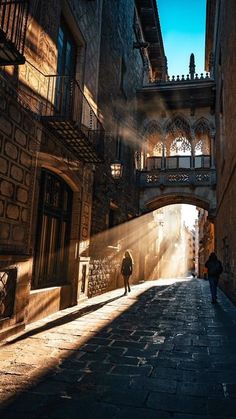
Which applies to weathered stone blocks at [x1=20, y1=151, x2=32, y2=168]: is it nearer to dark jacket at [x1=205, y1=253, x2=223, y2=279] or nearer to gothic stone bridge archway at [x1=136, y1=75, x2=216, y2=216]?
dark jacket at [x1=205, y1=253, x2=223, y2=279]

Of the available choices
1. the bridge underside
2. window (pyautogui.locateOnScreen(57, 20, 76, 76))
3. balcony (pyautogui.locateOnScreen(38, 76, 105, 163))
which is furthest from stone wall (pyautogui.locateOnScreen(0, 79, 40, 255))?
the bridge underside

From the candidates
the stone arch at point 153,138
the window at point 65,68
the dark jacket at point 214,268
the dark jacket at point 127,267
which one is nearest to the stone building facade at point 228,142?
the dark jacket at point 214,268

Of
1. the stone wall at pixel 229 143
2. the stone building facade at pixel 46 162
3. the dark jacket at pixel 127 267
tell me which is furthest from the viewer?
the dark jacket at pixel 127 267

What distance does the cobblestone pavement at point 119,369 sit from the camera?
2.52 m

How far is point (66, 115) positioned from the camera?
6.89 meters

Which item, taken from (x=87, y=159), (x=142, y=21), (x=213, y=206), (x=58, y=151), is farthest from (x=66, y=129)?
(x=142, y=21)

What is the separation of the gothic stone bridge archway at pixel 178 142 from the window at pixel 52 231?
11.0 meters

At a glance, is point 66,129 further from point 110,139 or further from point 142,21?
Result: point 142,21

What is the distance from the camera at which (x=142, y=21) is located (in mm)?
19844

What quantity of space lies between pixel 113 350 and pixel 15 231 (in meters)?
2.41

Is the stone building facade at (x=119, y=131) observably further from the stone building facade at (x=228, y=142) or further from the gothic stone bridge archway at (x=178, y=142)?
the stone building facade at (x=228, y=142)

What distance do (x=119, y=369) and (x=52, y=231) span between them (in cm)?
426

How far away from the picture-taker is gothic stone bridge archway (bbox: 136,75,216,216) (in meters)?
18.0

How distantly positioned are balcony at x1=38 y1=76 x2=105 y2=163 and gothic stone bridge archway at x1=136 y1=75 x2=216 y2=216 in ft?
34.1
